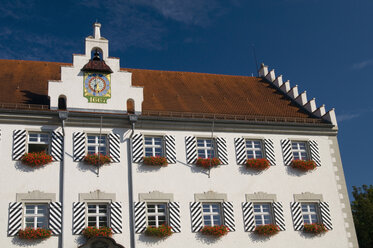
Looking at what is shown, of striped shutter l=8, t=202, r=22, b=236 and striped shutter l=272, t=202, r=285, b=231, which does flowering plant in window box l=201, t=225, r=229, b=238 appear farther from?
striped shutter l=8, t=202, r=22, b=236

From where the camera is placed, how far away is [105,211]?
70.9 feet

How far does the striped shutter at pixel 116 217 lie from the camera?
21.2m

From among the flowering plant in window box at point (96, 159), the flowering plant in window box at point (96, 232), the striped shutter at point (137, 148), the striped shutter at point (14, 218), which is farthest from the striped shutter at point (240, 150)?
the striped shutter at point (14, 218)

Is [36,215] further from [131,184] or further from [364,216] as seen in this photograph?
[364,216]

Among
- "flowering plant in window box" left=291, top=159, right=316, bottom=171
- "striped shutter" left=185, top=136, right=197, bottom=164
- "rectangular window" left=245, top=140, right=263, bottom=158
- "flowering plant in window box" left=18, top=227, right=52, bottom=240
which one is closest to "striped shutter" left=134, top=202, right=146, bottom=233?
"striped shutter" left=185, top=136, right=197, bottom=164

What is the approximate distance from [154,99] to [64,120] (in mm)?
5346

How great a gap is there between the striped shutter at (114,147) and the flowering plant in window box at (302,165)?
28.3ft

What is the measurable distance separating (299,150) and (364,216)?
1369 cm

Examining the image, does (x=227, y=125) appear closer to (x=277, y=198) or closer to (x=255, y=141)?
(x=255, y=141)

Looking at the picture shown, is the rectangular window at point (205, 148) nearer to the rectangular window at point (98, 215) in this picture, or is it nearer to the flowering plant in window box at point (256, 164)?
the flowering plant in window box at point (256, 164)

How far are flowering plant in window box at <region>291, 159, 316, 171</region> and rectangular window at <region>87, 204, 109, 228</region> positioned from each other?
9.42 metres

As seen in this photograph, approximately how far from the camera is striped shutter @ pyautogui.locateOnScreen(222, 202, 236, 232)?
22812mm

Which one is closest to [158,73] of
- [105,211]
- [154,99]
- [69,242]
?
[154,99]

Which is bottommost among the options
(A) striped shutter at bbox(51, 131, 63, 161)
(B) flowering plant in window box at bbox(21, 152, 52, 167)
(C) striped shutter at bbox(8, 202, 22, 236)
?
(C) striped shutter at bbox(8, 202, 22, 236)
